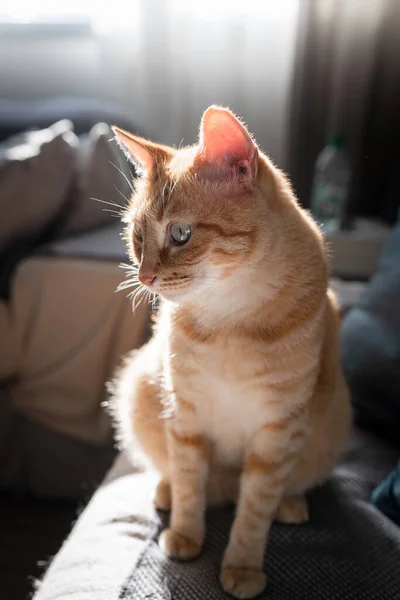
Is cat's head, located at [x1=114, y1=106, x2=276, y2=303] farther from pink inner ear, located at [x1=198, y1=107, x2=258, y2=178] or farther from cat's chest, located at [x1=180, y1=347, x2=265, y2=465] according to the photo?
cat's chest, located at [x1=180, y1=347, x2=265, y2=465]

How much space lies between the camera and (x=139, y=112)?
2.37 metres

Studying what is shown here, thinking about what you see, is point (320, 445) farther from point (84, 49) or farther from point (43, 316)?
point (84, 49)

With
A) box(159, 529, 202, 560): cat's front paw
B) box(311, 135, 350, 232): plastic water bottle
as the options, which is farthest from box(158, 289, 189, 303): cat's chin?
box(311, 135, 350, 232): plastic water bottle

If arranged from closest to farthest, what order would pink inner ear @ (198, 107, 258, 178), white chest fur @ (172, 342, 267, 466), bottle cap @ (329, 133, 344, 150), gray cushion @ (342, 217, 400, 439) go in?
pink inner ear @ (198, 107, 258, 178)
white chest fur @ (172, 342, 267, 466)
gray cushion @ (342, 217, 400, 439)
bottle cap @ (329, 133, 344, 150)

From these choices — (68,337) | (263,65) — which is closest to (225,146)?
(68,337)

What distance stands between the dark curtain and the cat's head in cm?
130

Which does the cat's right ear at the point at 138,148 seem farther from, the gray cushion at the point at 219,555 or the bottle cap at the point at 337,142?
the bottle cap at the point at 337,142

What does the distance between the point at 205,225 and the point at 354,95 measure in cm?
168

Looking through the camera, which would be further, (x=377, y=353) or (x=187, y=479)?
(x=377, y=353)

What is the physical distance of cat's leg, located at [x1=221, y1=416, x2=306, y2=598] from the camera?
80 centimetres

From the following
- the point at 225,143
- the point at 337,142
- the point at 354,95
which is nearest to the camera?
the point at 225,143

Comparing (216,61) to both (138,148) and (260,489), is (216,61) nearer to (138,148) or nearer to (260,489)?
(138,148)

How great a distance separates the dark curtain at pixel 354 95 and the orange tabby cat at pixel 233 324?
1.26m

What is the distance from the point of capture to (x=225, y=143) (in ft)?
2.31
